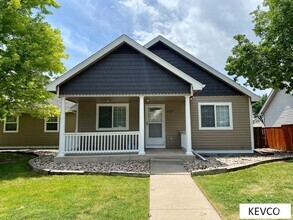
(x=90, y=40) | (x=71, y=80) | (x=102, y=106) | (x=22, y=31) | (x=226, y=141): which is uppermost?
(x=90, y=40)

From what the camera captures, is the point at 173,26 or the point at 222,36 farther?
the point at 222,36

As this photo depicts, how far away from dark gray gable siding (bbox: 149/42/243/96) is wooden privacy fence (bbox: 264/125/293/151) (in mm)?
4765

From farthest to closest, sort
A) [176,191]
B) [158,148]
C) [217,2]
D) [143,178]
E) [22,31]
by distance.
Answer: [158,148]
[217,2]
[22,31]
[143,178]
[176,191]

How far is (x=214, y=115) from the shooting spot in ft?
44.0

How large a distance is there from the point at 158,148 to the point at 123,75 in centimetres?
454

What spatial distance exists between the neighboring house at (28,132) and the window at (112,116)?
5790 mm

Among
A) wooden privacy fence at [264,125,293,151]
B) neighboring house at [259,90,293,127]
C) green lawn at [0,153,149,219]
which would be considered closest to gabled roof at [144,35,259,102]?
wooden privacy fence at [264,125,293,151]

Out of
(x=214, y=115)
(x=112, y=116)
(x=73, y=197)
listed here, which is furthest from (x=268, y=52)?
(x=73, y=197)

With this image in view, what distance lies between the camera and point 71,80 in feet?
34.5

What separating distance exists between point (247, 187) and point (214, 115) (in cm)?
764

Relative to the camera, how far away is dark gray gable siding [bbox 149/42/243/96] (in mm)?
13508

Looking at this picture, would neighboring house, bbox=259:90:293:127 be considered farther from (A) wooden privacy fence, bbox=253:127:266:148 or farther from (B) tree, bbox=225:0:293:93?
(B) tree, bbox=225:0:293:93

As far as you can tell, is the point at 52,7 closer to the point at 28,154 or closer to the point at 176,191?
the point at 28,154

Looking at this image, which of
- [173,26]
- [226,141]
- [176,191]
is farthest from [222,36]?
[176,191]
